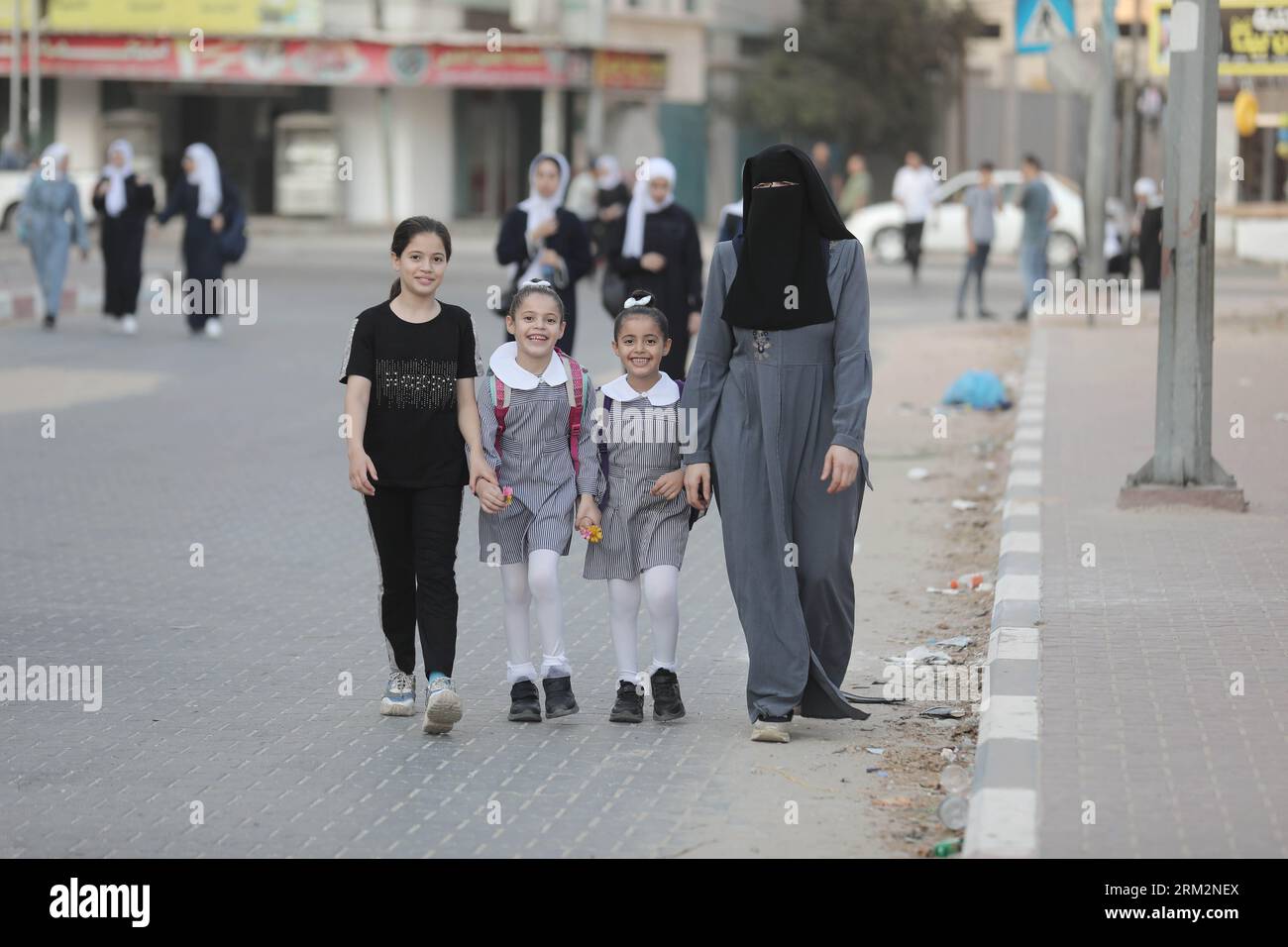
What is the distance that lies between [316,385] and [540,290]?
10.3m

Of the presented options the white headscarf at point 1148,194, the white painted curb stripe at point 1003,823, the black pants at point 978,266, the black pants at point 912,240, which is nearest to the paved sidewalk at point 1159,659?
the white painted curb stripe at point 1003,823

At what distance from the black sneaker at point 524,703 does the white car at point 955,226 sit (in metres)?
28.7

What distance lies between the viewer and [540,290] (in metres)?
6.74

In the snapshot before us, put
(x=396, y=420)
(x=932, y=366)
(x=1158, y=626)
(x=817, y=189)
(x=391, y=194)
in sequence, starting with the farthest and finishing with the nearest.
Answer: (x=391, y=194) → (x=932, y=366) → (x=1158, y=626) → (x=396, y=420) → (x=817, y=189)

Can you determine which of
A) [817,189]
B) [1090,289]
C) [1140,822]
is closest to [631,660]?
[817,189]

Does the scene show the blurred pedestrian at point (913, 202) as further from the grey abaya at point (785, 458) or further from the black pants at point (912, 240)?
the grey abaya at point (785, 458)

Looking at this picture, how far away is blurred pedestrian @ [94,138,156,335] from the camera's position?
21219 mm

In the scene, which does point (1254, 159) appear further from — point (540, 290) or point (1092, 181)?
point (540, 290)

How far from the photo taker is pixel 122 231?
69.6 feet

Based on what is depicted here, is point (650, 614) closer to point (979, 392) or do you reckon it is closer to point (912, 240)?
point (979, 392)

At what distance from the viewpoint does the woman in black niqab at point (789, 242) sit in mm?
6242

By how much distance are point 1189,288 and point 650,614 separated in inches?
180
